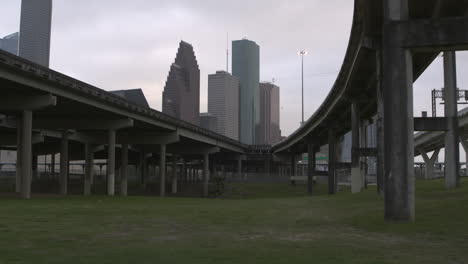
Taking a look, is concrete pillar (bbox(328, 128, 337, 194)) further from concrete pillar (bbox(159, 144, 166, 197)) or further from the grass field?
the grass field

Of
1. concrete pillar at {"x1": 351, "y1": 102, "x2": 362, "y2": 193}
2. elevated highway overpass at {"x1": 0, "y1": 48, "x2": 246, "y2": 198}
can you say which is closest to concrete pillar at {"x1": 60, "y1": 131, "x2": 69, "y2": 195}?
elevated highway overpass at {"x1": 0, "y1": 48, "x2": 246, "y2": 198}

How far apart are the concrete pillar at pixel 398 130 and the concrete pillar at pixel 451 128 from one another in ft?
64.4

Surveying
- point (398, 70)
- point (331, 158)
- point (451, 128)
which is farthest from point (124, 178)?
point (398, 70)

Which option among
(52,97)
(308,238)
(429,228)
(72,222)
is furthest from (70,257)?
(52,97)

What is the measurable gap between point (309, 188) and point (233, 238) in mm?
82193

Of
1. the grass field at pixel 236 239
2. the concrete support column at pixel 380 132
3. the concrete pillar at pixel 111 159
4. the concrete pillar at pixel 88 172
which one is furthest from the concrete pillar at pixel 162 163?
the grass field at pixel 236 239

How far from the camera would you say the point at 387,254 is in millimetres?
11516

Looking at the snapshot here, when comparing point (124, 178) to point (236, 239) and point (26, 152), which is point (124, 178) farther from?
point (236, 239)

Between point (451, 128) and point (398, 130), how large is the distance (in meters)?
20.7

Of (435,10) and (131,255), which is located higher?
(435,10)

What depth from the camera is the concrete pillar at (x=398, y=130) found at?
18.1 meters

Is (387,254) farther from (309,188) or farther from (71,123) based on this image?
(309,188)

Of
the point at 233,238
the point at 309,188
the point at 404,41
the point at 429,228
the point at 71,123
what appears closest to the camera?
the point at 233,238

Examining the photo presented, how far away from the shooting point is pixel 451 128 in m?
36.5
